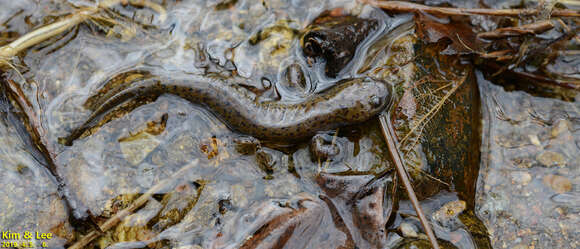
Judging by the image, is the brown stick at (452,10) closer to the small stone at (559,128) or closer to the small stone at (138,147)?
the small stone at (559,128)

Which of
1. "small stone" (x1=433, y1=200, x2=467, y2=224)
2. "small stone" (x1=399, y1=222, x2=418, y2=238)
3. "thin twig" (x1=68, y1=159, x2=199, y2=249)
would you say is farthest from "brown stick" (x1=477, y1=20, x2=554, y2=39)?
"thin twig" (x1=68, y1=159, x2=199, y2=249)

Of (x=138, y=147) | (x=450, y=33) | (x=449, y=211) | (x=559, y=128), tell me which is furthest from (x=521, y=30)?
(x=138, y=147)

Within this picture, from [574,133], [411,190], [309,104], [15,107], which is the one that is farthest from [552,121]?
[15,107]

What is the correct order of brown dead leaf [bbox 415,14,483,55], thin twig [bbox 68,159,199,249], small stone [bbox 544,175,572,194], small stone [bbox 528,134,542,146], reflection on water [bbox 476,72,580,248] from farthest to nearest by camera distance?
brown dead leaf [bbox 415,14,483,55] < small stone [bbox 528,134,542,146] < small stone [bbox 544,175,572,194] < reflection on water [bbox 476,72,580,248] < thin twig [bbox 68,159,199,249]

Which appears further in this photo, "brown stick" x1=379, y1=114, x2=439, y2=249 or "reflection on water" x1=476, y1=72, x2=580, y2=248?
"reflection on water" x1=476, y1=72, x2=580, y2=248

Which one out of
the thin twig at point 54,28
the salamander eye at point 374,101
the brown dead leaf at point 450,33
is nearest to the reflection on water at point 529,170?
the brown dead leaf at point 450,33

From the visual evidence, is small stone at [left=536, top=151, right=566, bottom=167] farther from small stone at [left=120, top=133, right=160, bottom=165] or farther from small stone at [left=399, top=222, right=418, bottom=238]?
small stone at [left=120, top=133, right=160, bottom=165]
